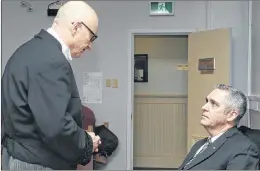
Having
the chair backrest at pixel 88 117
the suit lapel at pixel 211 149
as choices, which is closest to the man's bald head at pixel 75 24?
the suit lapel at pixel 211 149

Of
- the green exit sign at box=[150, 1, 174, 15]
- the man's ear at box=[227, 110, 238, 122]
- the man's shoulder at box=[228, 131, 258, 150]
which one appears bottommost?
the man's shoulder at box=[228, 131, 258, 150]

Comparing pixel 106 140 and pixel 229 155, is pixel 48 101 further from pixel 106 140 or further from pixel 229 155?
pixel 106 140

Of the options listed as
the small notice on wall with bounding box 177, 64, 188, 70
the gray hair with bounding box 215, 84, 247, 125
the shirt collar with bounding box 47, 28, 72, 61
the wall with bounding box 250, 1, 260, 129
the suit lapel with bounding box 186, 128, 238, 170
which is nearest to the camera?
the shirt collar with bounding box 47, 28, 72, 61

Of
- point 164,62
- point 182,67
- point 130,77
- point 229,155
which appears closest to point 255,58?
point 130,77

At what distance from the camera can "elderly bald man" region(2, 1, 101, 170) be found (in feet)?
4.16

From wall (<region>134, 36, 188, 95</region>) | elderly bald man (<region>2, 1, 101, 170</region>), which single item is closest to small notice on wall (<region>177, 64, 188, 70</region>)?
wall (<region>134, 36, 188, 95</region>)

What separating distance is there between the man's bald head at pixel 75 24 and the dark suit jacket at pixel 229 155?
3.04 feet

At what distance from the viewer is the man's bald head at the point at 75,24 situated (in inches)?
56.1

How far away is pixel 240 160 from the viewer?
1.77 m

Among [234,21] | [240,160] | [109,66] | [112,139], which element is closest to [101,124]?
[112,139]

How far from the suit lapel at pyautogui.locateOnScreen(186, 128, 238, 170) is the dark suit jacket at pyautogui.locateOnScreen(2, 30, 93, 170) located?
29.3 inches

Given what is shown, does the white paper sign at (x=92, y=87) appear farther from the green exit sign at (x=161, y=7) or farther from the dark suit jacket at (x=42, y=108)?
the dark suit jacket at (x=42, y=108)

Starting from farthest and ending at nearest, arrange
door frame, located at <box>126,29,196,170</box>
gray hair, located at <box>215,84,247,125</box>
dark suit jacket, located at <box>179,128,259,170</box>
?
door frame, located at <box>126,29,196,170</box>
gray hair, located at <box>215,84,247,125</box>
dark suit jacket, located at <box>179,128,259,170</box>

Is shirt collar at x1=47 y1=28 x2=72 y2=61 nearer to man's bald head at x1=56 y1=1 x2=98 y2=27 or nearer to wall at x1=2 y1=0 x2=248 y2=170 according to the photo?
man's bald head at x1=56 y1=1 x2=98 y2=27
